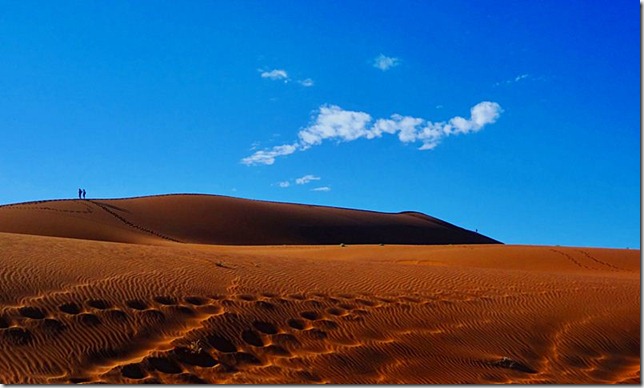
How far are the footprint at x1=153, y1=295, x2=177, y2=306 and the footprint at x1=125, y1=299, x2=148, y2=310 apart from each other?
0.27 meters

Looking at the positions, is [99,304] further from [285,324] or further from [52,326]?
[285,324]

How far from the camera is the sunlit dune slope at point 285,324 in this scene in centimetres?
756

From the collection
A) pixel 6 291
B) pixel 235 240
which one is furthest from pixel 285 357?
pixel 235 240

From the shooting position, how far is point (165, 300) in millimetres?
9477

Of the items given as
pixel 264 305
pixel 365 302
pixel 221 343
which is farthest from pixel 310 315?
pixel 221 343

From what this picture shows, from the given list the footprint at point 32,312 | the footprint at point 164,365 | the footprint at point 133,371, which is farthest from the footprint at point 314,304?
the footprint at point 32,312

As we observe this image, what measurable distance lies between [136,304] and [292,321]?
2382mm

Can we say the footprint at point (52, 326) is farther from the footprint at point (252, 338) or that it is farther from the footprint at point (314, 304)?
the footprint at point (314, 304)

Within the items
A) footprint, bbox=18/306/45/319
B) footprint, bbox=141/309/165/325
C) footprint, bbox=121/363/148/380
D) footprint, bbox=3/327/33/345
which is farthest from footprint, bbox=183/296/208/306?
footprint, bbox=3/327/33/345

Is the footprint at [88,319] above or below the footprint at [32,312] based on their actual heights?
below

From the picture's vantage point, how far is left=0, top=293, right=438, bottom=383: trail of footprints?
7441 mm

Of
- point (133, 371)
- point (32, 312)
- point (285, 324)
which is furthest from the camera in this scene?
point (285, 324)

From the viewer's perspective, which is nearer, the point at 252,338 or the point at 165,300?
the point at 252,338

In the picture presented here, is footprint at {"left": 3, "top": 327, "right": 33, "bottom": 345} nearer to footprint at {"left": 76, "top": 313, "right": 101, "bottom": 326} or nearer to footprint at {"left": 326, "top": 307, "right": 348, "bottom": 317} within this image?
footprint at {"left": 76, "top": 313, "right": 101, "bottom": 326}
